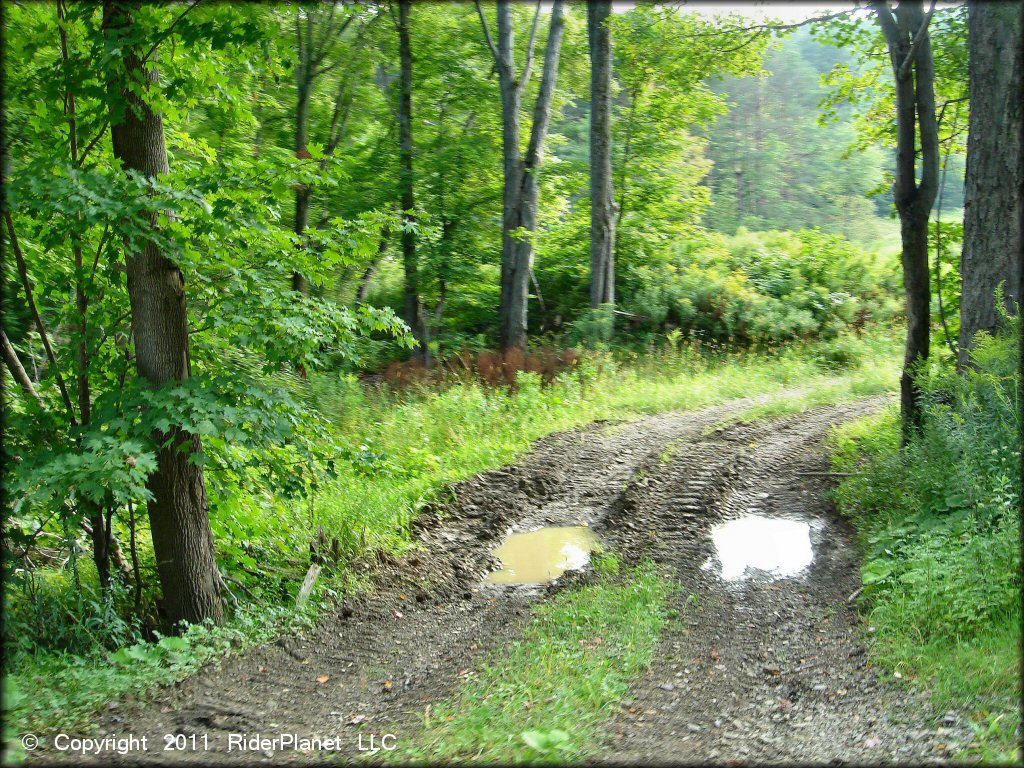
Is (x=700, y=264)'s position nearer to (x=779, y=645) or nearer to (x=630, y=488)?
(x=630, y=488)

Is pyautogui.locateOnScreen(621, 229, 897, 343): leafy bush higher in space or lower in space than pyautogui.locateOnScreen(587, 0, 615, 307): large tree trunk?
lower

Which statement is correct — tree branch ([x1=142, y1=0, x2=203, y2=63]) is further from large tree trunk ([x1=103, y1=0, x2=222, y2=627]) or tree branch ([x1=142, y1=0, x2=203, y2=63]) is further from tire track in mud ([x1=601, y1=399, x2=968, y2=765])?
tire track in mud ([x1=601, y1=399, x2=968, y2=765])

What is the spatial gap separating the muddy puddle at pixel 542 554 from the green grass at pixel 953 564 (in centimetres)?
252

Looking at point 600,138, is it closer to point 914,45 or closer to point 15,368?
point 914,45

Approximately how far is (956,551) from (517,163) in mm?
12762

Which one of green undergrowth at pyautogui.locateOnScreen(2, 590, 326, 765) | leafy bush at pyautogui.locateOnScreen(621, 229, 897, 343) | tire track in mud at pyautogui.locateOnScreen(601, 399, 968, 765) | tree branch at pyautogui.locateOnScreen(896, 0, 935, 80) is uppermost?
tree branch at pyautogui.locateOnScreen(896, 0, 935, 80)

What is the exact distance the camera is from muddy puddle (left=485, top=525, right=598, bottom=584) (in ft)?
22.5

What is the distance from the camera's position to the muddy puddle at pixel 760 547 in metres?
6.54

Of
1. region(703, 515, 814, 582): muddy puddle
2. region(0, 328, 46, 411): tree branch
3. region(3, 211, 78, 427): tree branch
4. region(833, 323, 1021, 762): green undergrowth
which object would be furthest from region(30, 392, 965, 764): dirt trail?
region(0, 328, 46, 411): tree branch

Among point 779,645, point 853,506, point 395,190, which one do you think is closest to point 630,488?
point 853,506

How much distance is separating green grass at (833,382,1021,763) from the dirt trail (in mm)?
220

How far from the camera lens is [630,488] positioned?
8.48m

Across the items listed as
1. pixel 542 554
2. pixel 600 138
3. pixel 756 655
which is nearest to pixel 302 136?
pixel 600 138

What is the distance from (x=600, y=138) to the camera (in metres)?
16.2
